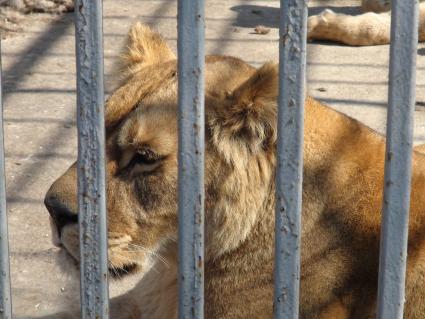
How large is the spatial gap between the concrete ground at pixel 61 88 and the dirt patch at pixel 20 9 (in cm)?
5

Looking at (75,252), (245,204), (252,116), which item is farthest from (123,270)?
(252,116)

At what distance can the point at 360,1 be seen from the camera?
5.90 m

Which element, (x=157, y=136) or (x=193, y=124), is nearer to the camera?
(x=193, y=124)

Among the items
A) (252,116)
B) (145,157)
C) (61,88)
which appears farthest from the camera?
(61,88)

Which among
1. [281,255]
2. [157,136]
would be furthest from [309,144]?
[281,255]

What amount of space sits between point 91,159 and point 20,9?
14.0 ft

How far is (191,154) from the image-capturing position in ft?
5.03

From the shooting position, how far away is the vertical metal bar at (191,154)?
148 cm

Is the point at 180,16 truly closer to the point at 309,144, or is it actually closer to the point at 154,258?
the point at 309,144

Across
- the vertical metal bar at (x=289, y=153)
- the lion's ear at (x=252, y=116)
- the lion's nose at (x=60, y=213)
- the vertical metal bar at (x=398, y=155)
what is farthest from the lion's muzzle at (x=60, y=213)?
the vertical metal bar at (x=398, y=155)

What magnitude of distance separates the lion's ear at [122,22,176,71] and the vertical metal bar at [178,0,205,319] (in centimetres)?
108

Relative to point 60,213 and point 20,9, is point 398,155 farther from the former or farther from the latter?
point 20,9

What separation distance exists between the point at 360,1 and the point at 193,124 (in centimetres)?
457

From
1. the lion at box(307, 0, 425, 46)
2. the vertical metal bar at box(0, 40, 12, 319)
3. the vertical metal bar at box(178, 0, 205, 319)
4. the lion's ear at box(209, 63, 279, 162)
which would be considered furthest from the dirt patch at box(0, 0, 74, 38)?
the vertical metal bar at box(178, 0, 205, 319)
